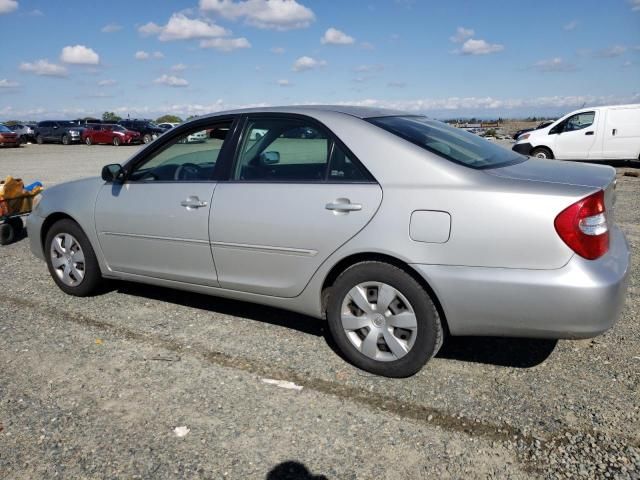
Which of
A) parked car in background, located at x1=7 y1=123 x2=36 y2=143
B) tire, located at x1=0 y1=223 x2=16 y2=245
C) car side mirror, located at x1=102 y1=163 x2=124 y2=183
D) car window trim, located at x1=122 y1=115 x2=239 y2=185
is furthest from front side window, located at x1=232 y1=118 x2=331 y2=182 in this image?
parked car in background, located at x1=7 y1=123 x2=36 y2=143

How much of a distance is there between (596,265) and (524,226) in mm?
419

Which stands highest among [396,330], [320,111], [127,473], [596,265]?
[320,111]

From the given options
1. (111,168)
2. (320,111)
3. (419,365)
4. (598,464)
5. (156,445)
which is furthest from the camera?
(111,168)

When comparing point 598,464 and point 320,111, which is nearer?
point 598,464

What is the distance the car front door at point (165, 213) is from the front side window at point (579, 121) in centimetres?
1450

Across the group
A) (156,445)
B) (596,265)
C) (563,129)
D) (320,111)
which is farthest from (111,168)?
(563,129)

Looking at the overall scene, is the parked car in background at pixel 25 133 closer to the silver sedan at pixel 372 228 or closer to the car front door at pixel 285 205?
the silver sedan at pixel 372 228

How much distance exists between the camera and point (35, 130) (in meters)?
39.0

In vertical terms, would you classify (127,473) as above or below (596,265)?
below

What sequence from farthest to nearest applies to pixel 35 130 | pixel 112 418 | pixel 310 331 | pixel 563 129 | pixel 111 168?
pixel 35 130 → pixel 563 129 → pixel 111 168 → pixel 310 331 → pixel 112 418

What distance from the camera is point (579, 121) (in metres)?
15.9

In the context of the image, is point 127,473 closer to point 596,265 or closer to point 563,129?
point 596,265

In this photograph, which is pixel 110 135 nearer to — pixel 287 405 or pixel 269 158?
pixel 269 158

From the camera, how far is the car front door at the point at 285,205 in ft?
10.9
